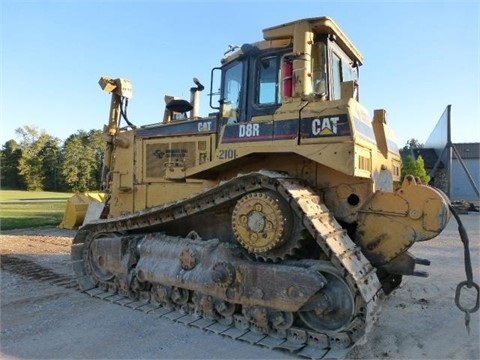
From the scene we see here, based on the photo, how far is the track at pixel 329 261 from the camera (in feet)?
13.1

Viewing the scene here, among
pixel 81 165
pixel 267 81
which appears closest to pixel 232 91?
pixel 267 81

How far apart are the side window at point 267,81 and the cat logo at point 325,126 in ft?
3.03

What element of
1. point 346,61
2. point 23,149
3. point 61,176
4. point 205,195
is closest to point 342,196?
point 205,195

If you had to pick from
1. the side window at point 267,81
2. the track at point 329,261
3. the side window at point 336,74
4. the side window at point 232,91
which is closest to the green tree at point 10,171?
the track at point 329,261

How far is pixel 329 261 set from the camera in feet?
14.4

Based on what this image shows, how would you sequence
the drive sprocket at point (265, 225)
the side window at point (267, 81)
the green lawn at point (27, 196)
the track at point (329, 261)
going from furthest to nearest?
the green lawn at point (27, 196) < the side window at point (267, 81) < the drive sprocket at point (265, 225) < the track at point (329, 261)

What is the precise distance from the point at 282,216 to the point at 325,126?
120 centimetres

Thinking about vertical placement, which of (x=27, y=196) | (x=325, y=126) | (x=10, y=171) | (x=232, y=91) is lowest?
(x=27, y=196)

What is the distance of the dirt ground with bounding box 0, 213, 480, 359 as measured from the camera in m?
4.16

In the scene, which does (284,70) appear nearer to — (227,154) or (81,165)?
(227,154)

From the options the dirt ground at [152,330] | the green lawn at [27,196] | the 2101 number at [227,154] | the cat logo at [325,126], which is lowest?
the dirt ground at [152,330]

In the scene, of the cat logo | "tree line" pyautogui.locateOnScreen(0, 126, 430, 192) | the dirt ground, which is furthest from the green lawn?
the cat logo

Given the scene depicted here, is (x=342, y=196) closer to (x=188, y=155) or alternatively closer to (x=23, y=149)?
(x=188, y=155)

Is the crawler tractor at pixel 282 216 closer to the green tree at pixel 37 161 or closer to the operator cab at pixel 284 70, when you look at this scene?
the operator cab at pixel 284 70
